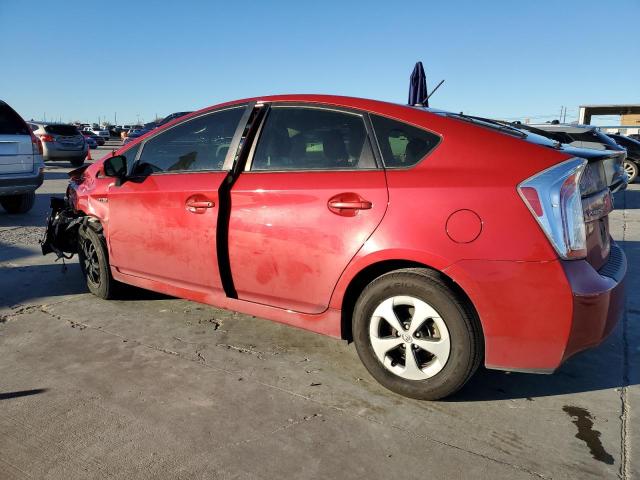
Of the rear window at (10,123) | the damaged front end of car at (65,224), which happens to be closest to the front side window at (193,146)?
the damaged front end of car at (65,224)

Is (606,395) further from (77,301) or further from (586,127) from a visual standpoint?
(586,127)

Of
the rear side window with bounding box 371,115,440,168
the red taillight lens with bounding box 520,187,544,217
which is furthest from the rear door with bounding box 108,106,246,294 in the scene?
the red taillight lens with bounding box 520,187,544,217

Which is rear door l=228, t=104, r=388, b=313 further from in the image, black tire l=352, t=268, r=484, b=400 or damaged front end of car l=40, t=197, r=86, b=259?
damaged front end of car l=40, t=197, r=86, b=259

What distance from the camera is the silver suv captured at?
24.8 ft

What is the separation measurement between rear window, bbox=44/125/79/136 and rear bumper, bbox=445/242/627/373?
1857 centimetres

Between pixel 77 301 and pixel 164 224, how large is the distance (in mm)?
1381

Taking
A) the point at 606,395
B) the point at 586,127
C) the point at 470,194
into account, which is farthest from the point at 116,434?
the point at 586,127

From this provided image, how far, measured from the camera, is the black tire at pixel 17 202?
8.42m

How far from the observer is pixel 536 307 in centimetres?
240

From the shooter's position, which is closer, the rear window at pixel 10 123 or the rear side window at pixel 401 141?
the rear side window at pixel 401 141

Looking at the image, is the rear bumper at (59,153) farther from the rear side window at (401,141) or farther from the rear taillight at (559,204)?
the rear taillight at (559,204)

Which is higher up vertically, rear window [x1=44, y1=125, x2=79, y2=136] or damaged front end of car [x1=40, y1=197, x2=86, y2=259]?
rear window [x1=44, y1=125, x2=79, y2=136]

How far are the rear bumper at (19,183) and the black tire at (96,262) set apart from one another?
3982 millimetres

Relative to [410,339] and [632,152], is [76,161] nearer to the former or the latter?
[632,152]
